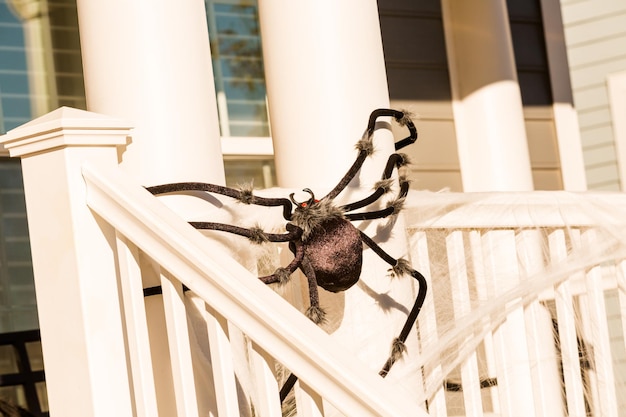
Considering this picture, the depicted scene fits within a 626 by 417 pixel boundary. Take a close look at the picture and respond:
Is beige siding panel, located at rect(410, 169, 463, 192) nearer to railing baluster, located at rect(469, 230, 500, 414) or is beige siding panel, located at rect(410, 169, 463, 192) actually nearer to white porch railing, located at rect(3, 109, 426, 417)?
railing baluster, located at rect(469, 230, 500, 414)

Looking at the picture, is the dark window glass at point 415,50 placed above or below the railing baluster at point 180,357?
above

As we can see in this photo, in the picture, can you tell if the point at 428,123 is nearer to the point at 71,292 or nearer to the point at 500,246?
the point at 500,246

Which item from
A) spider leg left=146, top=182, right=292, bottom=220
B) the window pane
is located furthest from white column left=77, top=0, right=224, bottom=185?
the window pane

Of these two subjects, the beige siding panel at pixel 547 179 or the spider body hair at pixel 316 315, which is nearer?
the spider body hair at pixel 316 315

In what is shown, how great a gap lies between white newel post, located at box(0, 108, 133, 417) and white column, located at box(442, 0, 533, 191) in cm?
296

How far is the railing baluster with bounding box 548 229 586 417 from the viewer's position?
249cm

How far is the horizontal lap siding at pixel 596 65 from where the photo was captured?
235 inches

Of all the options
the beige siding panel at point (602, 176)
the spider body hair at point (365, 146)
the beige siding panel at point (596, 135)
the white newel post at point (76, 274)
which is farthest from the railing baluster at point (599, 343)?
the beige siding panel at point (596, 135)

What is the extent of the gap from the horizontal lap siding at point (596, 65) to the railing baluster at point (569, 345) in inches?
141

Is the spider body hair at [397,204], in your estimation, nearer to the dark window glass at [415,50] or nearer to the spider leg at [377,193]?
the spider leg at [377,193]

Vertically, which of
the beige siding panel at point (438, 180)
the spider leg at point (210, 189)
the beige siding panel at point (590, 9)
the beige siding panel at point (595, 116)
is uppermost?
the beige siding panel at point (590, 9)

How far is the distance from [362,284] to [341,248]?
0.27m

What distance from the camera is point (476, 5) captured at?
4902 mm

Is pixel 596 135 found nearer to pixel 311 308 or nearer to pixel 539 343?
pixel 539 343
